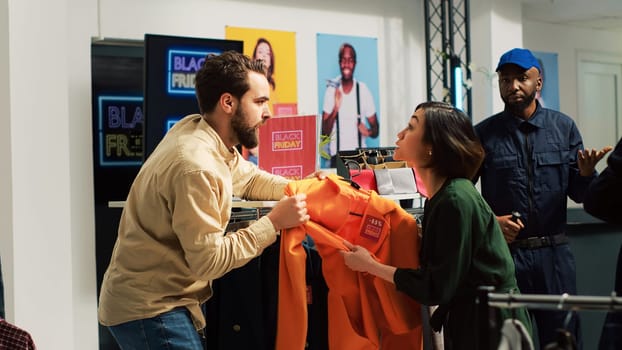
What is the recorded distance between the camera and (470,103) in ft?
26.8

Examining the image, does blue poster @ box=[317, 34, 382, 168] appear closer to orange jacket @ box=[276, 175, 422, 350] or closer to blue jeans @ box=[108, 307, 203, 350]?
orange jacket @ box=[276, 175, 422, 350]

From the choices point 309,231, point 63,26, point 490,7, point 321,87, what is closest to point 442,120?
point 309,231

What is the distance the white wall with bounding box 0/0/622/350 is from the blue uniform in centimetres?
218

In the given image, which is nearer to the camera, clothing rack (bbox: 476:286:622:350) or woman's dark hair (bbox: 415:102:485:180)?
clothing rack (bbox: 476:286:622:350)

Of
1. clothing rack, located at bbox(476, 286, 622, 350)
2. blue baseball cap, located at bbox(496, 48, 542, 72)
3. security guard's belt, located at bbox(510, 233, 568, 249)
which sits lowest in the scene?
security guard's belt, located at bbox(510, 233, 568, 249)

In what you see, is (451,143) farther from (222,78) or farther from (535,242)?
(535,242)

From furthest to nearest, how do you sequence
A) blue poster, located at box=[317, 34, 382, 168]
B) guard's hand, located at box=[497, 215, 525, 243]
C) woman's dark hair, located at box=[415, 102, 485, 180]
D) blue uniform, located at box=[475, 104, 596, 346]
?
blue poster, located at box=[317, 34, 382, 168] < blue uniform, located at box=[475, 104, 596, 346] < guard's hand, located at box=[497, 215, 525, 243] < woman's dark hair, located at box=[415, 102, 485, 180]

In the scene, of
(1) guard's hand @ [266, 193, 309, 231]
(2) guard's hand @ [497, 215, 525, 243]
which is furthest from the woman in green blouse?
(2) guard's hand @ [497, 215, 525, 243]

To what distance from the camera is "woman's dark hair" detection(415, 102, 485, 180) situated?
2.60 metres

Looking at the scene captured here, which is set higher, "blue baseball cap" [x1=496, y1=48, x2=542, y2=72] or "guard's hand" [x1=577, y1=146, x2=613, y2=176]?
"blue baseball cap" [x1=496, y1=48, x2=542, y2=72]

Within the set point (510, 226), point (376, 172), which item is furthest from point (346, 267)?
point (376, 172)

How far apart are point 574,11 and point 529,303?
28.0 feet

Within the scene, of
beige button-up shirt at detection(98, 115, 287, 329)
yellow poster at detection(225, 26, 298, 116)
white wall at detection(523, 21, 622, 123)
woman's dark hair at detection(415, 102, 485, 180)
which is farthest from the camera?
white wall at detection(523, 21, 622, 123)

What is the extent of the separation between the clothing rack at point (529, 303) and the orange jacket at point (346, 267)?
103cm
